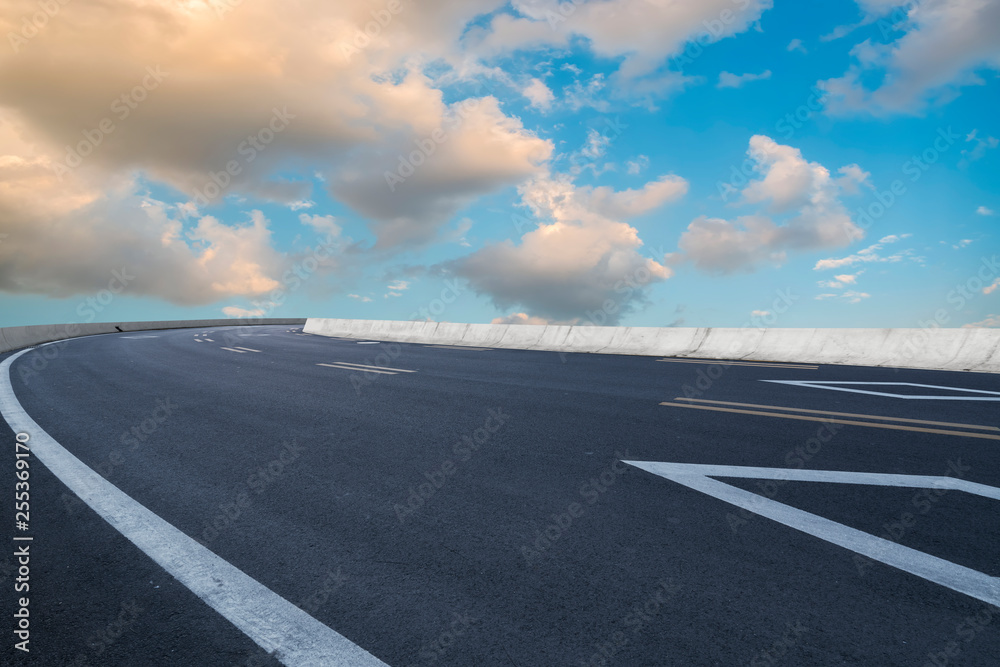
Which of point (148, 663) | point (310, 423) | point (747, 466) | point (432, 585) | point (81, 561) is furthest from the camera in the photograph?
point (310, 423)

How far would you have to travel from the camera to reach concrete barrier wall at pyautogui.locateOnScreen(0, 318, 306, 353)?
2158cm

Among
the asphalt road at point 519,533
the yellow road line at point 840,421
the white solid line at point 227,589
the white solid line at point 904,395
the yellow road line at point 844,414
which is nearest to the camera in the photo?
the white solid line at point 227,589

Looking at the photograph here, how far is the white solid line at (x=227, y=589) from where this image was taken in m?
2.22

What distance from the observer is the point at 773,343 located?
14.0 meters

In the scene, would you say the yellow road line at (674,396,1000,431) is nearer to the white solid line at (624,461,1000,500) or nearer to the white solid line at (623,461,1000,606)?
the white solid line at (624,461,1000,500)

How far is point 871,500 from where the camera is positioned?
3926mm

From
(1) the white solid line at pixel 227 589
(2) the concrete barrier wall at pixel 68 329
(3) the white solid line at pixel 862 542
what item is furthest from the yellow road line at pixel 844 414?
(2) the concrete barrier wall at pixel 68 329

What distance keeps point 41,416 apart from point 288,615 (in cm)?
694

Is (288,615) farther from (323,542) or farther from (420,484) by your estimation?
(420,484)

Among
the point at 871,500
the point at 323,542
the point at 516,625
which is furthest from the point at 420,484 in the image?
the point at 871,500

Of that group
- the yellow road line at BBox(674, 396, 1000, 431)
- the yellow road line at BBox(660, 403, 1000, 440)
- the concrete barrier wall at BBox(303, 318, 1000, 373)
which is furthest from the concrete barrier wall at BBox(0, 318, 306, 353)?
the yellow road line at BBox(674, 396, 1000, 431)

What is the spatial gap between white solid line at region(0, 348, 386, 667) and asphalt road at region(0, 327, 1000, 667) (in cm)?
6

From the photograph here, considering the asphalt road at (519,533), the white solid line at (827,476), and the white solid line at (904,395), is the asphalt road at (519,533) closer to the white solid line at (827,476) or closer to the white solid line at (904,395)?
the white solid line at (827,476)

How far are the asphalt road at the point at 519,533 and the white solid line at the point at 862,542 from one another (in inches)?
3.0
